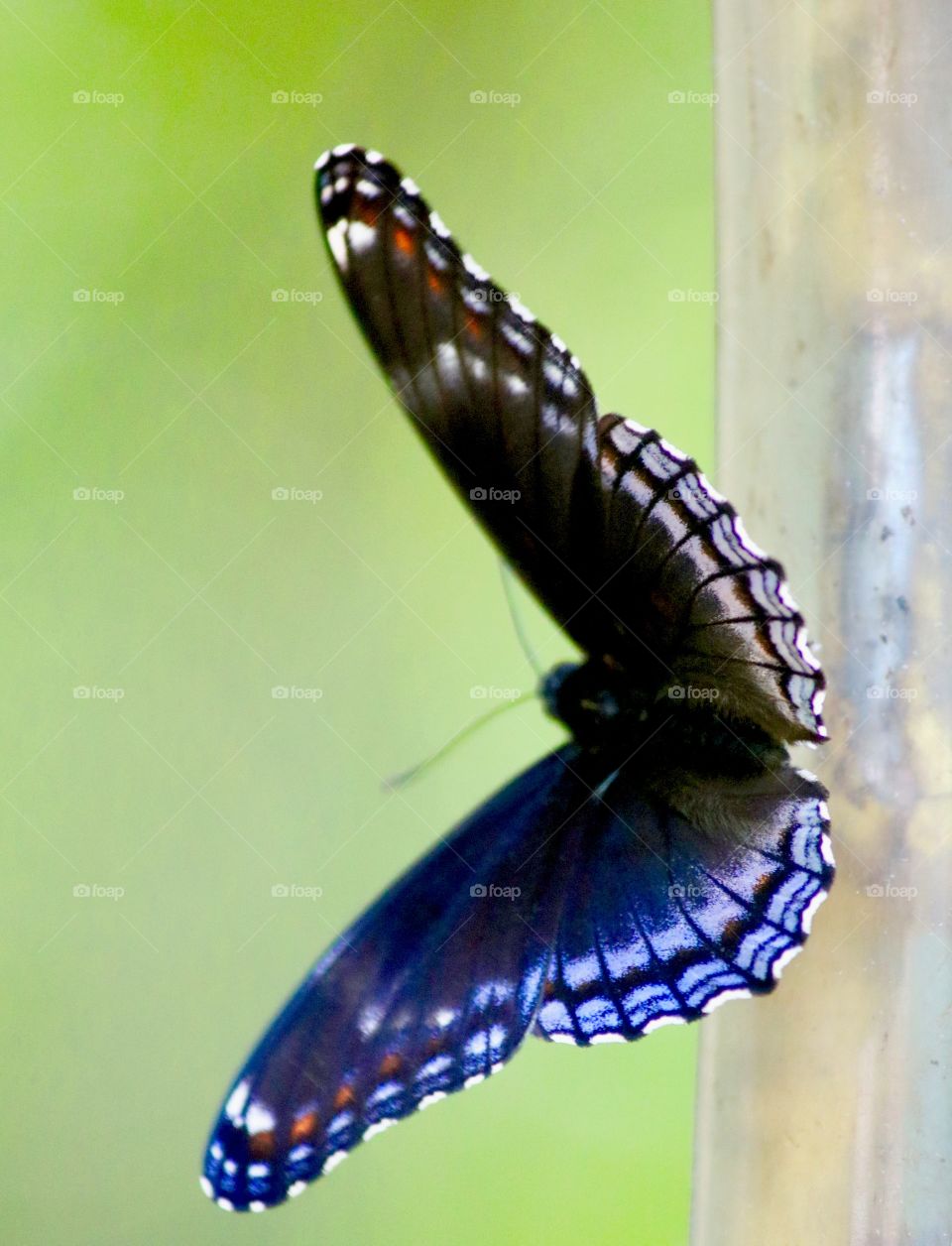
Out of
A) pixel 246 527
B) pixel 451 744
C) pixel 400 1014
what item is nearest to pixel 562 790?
pixel 400 1014

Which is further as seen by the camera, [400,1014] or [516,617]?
[516,617]

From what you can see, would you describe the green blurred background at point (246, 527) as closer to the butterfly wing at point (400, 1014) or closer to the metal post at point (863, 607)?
the butterfly wing at point (400, 1014)

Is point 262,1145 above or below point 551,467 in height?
below

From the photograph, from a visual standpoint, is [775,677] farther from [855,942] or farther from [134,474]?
[134,474]

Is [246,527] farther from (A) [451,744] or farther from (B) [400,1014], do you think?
(B) [400,1014]

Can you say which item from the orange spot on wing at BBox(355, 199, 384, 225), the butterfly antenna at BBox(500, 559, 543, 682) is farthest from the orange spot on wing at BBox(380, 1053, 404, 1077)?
the orange spot on wing at BBox(355, 199, 384, 225)

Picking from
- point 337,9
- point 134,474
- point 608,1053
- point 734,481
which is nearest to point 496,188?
point 337,9

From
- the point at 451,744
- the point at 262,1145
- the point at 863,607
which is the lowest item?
the point at 262,1145
